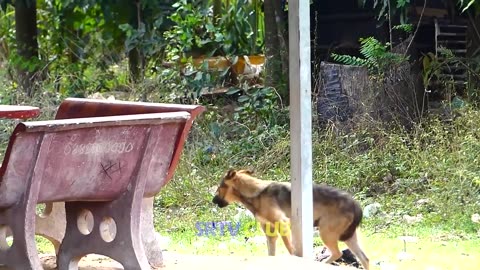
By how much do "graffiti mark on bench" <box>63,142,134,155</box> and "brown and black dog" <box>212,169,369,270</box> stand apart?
5.16 feet

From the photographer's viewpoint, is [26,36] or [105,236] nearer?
[105,236]

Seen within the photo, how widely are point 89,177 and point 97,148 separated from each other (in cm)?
18

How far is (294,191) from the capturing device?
6484 mm

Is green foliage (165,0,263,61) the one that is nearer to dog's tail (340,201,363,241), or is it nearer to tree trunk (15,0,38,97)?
tree trunk (15,0,38,97)

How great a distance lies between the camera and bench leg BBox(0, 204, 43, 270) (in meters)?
5.50

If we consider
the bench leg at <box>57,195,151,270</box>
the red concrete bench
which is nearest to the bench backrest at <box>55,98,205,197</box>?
the red concrete bench

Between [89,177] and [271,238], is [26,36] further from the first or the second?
[89,177]

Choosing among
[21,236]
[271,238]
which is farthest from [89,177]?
[271,238]

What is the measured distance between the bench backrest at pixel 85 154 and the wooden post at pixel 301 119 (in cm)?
80

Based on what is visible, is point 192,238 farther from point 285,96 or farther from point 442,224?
point 285,96

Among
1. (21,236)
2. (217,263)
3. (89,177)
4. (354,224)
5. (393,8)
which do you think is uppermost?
(393,8)

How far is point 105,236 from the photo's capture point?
6039mm

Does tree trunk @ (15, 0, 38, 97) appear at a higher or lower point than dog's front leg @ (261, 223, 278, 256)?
higher

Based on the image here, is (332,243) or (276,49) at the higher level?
(276,49)
